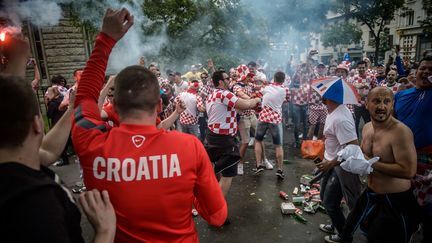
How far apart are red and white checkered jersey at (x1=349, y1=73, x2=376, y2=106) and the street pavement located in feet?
9.56

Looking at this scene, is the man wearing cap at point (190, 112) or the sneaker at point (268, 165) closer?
the sneaker at point (268, 165)

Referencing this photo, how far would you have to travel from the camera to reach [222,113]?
471 cm

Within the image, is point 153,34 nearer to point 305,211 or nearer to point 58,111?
point 58,111

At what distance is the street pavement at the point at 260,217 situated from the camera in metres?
3.83

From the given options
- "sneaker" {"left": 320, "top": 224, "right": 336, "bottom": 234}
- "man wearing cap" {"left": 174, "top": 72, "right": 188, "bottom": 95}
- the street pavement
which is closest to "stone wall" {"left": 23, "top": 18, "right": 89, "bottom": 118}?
"man wearing cap" {"left": 174, "top": 72, "right": 188, "bottom": 95}

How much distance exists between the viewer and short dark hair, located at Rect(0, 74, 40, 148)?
96 cm

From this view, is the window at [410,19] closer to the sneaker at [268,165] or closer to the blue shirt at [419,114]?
the sneaker at [268,165]

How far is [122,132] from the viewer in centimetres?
150

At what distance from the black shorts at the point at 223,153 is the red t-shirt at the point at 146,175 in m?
2.72

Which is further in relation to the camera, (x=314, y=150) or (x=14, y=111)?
(x=314, y=150)

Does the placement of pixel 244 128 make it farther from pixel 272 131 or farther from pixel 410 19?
pixel 410 19

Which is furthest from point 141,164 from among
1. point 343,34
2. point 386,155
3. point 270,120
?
point 343,34

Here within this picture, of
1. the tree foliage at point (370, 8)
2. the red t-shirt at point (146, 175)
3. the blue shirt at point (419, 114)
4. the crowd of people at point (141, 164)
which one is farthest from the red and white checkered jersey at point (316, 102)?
the tree foliage at point (370, 8)

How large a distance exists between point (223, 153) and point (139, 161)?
10.0 feet
